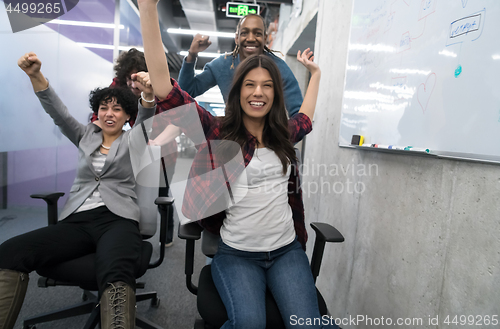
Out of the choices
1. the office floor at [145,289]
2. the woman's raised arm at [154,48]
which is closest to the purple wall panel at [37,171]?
the office floor at [145,289]

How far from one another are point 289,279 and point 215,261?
1.01ft

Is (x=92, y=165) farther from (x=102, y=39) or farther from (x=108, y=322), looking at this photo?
(x=102, y=39)

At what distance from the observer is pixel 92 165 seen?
1564mm

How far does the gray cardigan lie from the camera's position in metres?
1.51

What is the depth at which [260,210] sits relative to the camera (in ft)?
3.93

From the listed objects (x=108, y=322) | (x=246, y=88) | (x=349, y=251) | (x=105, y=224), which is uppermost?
(x=246, y=88)

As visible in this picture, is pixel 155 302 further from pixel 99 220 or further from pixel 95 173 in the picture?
pixel 95 173

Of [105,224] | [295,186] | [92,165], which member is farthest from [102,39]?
[295,186]

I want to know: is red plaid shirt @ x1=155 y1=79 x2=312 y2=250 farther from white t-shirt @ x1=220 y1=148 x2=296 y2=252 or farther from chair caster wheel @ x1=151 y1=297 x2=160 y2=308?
chair caster wheel @ x1=151 y1=297 x2=160 y2=308

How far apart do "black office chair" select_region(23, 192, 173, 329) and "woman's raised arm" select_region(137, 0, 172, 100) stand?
0.69m

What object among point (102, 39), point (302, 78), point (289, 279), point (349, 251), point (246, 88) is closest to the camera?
point (289, 279)

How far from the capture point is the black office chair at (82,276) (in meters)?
1.26

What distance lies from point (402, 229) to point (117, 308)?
4.04 ft

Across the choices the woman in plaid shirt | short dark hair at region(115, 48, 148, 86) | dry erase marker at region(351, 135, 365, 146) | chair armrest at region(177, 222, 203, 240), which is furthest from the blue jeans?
short dark hair at region(115, 48, 148, 86)
